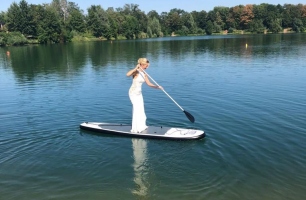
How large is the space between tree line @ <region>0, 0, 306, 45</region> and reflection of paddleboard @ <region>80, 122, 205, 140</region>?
300 feet

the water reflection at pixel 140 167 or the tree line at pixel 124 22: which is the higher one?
the tree line at pixel 124 22

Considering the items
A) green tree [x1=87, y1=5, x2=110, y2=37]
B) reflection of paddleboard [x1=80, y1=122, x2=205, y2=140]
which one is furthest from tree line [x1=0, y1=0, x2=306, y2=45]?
reflection of paddleboard [x1=80, y1=122, x2=205, y2=140]

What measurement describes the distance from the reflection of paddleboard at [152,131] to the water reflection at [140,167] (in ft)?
1.56

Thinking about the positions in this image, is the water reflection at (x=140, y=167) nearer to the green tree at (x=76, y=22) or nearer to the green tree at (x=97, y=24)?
the green tree at (x=76, y=22)

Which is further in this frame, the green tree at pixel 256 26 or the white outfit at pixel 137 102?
the green tree at pixel 256 26

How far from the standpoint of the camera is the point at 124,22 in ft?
454

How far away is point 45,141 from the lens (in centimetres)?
1282

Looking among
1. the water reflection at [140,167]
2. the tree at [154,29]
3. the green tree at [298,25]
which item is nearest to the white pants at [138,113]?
the water reflection at [140,167]

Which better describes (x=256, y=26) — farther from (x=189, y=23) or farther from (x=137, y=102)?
(x=137, y=102)

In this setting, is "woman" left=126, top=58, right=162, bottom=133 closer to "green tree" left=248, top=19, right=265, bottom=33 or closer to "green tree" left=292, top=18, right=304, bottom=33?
"green tree" left=248, top=19, right=265, bottom=33

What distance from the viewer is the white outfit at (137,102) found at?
12.4 m

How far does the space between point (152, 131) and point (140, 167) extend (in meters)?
2.94

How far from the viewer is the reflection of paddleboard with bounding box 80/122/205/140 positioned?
41.1 feet

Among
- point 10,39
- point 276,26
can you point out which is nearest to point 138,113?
point 10,39
